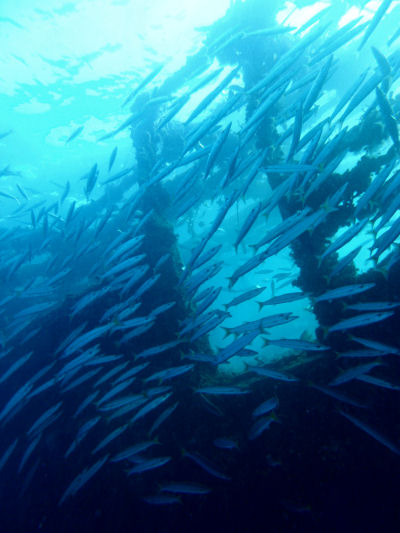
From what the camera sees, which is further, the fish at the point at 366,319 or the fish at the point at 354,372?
the fish at the point at 354,372

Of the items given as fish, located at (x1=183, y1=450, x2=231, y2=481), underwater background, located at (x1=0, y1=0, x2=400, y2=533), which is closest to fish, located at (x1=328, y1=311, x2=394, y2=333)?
underwater background, located at (x1=0, y1=0, x2=400, y2=533)

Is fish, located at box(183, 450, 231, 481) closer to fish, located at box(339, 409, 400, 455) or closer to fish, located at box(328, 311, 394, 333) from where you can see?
fish, located at box(339, 409, 400, 455)

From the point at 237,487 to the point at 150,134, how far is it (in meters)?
10.5

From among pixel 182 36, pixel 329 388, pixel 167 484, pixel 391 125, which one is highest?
pixel 182 36

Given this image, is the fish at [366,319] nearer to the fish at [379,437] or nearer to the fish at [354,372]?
the fish at [354,372]

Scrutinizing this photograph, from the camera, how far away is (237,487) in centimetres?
483

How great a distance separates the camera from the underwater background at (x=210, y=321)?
4531mm

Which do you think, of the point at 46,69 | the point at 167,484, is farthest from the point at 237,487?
the point at 46,69

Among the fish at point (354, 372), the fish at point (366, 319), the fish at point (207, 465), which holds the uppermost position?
the fish at point (366, 319)

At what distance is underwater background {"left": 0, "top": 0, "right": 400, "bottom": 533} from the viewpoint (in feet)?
14.9

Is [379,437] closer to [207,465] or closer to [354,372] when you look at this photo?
[354,372]

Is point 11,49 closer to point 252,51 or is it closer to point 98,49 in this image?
point 98,49

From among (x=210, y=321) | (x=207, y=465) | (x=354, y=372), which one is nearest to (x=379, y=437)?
(x=354, y=372)

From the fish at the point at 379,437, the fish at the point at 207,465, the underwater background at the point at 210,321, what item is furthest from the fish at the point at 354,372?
the fish at the point at 207,465
